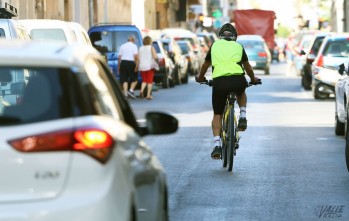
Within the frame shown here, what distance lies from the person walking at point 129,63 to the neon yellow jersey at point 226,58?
1723cm

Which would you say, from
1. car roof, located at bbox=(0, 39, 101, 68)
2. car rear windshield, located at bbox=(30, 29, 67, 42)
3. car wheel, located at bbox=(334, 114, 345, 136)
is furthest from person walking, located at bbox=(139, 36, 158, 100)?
car roof, located at bbox=(0, 39, 101, 68)

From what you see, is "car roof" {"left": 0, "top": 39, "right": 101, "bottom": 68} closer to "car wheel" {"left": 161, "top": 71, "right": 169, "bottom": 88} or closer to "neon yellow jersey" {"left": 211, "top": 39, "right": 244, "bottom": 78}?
"neon yellow jersey" {"left": 211, "top": 39, "right": 244, "bottom": 78}

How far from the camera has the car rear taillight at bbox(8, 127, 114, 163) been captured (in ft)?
17.4

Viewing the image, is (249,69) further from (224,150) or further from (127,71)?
(127,71)

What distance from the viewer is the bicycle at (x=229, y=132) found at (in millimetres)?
13727

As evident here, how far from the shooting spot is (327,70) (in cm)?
2914

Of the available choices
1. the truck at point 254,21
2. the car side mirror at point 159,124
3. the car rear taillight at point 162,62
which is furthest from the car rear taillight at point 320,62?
the truck at point 254,21

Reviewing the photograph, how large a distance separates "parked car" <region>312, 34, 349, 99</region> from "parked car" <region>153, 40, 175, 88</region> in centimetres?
819

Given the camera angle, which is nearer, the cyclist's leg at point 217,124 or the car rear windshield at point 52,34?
the cyclist's leg at point 217,124

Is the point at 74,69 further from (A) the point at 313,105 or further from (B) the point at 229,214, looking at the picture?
(A) the point at 313,105

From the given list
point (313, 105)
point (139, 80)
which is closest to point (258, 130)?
point (313, 105)

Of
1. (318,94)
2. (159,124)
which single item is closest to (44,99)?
(159,124)

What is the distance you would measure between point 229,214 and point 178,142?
294 inches

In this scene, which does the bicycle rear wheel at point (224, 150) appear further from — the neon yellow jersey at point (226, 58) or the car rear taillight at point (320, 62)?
the car rear taillight at point (320, 62)
